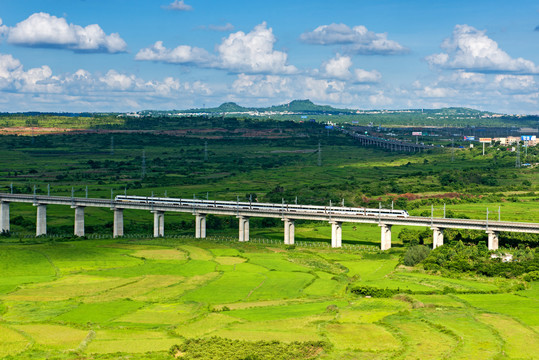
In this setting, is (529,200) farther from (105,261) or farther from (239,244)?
(105,261)

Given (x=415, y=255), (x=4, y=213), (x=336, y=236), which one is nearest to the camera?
(x=415, y=255)

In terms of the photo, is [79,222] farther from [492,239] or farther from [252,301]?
[492,239]

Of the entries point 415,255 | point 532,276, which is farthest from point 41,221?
point 532,276

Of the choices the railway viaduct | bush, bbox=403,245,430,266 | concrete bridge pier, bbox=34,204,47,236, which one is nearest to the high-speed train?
the railway viaduct

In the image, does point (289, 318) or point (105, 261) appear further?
point (105, 261)

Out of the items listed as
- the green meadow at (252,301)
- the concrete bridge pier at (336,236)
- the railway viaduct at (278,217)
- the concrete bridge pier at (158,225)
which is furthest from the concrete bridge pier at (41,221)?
the concrete bridge pier at (336,236)

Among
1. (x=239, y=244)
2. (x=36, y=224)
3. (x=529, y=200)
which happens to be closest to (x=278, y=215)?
(x=239, y=244)

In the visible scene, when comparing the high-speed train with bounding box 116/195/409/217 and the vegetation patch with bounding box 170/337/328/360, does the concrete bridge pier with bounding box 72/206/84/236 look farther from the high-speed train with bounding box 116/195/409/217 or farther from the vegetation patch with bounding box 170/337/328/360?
the vegetation patch with bounding box 170/337/328/360
